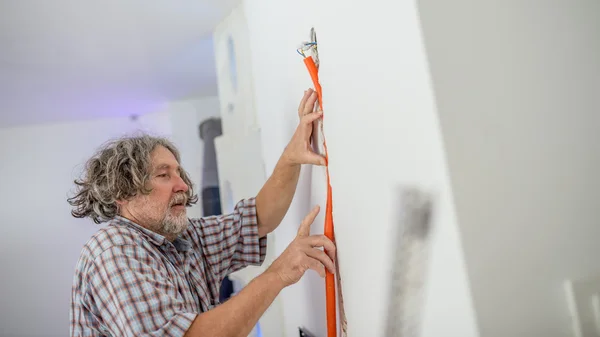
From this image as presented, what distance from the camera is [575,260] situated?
0.50 metres

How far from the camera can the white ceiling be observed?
6.45 feet

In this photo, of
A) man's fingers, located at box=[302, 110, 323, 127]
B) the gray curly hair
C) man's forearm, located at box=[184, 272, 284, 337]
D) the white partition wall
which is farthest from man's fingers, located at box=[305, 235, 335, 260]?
the white partition wall

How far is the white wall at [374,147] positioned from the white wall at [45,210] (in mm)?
2944

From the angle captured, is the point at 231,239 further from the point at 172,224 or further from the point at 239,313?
the point at 239,313

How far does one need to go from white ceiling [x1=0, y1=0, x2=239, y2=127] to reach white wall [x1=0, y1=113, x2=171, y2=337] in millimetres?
330

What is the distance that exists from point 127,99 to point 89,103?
289mm

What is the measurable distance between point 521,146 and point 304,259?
20.2 inches

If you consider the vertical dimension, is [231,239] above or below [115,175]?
below

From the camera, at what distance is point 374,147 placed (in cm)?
66

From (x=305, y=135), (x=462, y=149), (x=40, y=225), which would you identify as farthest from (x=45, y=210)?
(x=462, y=149)

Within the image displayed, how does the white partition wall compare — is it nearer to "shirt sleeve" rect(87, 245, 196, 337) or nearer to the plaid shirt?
the plaid shirt

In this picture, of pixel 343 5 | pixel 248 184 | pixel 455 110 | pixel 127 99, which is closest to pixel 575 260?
pixel 455 110

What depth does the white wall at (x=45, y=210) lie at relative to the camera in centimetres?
363

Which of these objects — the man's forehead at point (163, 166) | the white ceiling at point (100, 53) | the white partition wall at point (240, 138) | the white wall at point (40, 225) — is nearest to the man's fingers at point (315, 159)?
the man's forehead at point (163, 166)
